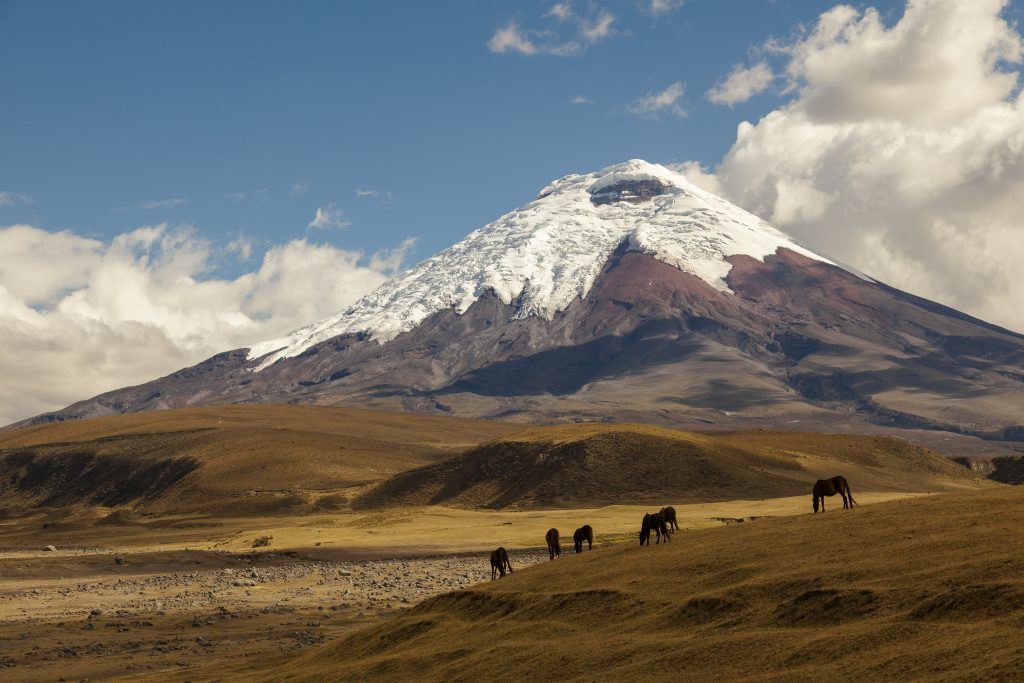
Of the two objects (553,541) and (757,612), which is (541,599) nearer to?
(757,612)

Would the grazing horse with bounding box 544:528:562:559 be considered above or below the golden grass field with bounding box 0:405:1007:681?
above

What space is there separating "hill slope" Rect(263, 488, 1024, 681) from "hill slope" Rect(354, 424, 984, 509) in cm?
9227

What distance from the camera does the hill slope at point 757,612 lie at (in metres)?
21.6

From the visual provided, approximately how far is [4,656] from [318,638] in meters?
11.0

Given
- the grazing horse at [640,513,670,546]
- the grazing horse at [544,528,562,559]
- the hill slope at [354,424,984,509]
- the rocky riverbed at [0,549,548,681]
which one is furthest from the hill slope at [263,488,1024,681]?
the hill slope at [354,424,984,509]

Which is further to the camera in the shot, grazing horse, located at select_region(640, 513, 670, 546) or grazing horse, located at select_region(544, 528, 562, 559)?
grazing horse, located at select_region(544, 528, 562, 559)

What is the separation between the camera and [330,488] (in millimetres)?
168250

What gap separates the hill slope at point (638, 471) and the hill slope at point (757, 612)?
303 feet

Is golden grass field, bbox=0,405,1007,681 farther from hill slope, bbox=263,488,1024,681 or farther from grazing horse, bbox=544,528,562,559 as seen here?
grazing horse, bbox=544,528,562,559

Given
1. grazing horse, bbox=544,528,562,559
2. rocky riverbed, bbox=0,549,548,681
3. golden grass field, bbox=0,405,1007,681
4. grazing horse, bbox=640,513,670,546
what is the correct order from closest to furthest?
golden grass field, bbox=0,405,1007,681 < grazing horse, bbox=640,513,670,546 < rocky riverbed, bbox=0,549,548,681 < grazing horse, bbox=544,528,562,559

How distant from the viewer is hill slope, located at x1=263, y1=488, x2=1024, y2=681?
21.6 meters

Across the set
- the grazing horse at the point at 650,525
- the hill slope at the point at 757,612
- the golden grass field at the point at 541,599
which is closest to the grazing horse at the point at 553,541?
the golden grass field at the point at 541,599

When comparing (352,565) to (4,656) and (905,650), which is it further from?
(905,650)

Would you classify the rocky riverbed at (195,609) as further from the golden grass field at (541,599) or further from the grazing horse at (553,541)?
the grazing horse at (553,541)
